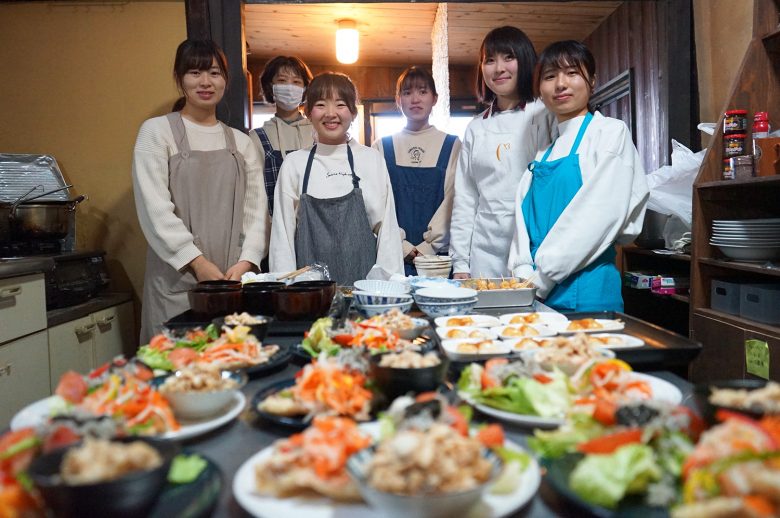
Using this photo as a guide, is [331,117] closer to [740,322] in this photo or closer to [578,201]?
[578,201]

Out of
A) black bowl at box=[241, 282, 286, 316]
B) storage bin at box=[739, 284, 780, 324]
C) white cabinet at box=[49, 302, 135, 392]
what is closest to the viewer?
black bowl at box=[241, 282, 286, 316]

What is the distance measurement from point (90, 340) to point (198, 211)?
1.03 metres

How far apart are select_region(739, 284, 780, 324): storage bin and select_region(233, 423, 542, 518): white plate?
6.69 feet

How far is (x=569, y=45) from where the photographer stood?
7.10ft

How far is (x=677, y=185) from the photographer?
289 cm

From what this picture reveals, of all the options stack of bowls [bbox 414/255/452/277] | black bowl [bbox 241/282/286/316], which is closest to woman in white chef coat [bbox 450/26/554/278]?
stack of bowls [bbox 414/255/452/277]

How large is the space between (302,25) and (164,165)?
3.16 meters

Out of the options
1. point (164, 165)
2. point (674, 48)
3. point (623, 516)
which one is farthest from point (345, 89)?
point (674, 48)

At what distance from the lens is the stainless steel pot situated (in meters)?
2.61

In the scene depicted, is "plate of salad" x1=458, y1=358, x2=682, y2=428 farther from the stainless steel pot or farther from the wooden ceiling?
the wooden ceiling

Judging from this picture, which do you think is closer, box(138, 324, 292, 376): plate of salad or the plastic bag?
box(138, 324, 292, 376): plate of salad

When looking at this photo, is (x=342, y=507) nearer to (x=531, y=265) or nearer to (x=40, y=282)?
(x=531, y=265)

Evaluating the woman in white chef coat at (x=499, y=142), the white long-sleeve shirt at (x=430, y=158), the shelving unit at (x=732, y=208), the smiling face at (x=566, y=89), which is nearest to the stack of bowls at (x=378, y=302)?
the woman in white chef coat at (x=499, y=142)

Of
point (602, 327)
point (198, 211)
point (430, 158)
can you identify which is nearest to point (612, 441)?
point (602, 327)
